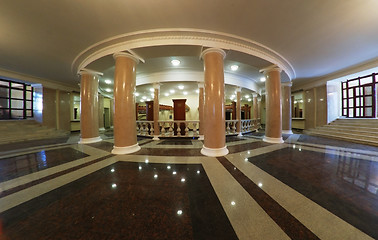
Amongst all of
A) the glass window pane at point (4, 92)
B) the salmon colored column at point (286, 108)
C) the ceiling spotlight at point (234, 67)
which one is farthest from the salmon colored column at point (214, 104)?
the glass window pane at point (4, 92)

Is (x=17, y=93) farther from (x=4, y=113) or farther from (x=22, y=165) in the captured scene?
(x=22, y=165)

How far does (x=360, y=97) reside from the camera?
8.13 meters

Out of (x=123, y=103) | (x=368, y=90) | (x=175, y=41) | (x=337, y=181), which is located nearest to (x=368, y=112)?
(x=368, y=90)

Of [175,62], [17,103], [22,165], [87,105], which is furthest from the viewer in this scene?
[17,103]

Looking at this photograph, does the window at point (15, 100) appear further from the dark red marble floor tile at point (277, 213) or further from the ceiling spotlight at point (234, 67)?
the dark red marble floor tile at point (277, 213)

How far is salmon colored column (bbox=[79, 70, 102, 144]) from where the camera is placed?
5.75 m

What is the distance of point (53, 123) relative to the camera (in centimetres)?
923

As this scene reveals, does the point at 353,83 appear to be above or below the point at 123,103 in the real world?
above

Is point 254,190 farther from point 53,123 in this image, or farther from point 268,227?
point 53,123

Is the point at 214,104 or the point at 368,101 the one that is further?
the point at 368,101

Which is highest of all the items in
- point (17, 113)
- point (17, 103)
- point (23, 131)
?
point (17, 103)

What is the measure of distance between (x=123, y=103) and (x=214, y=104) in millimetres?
3135

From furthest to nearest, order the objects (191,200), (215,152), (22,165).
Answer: (215,152), (22,165), (191,200)

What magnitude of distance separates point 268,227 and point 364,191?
2085 millimetres
